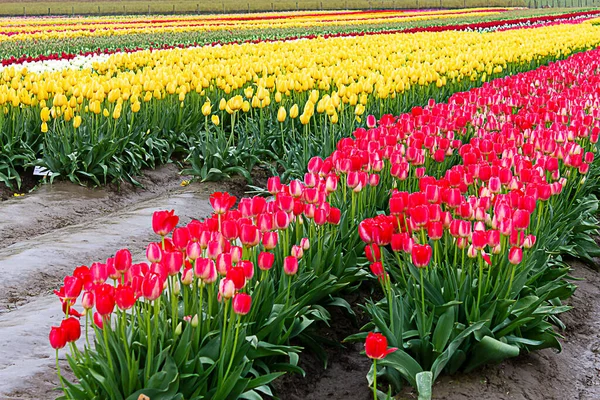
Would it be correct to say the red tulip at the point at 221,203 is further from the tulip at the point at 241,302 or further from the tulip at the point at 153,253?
the tulip at the point at 241,302

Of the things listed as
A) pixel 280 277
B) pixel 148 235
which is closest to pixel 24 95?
pixel 148 235

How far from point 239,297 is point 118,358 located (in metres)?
0.55

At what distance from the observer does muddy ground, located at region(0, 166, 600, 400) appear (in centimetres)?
353

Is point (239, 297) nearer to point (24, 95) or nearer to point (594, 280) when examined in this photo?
point (594, 280)

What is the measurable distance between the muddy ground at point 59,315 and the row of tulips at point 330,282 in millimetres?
157

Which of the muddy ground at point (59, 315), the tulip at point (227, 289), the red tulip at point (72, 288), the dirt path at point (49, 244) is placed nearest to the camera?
the red tulip at point (72, 288)

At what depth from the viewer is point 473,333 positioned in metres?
3.47

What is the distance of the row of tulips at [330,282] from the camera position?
9.20 feet

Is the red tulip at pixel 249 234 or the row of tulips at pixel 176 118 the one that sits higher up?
the red tulip at pixel 249 234

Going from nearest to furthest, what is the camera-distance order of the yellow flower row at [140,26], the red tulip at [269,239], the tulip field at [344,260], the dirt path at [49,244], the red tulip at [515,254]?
the tulip field at [344,260] < the red tulip at [269,239] < the red tulip at [515,254] < the dirt path at [49,244] < the yellow flower row at [140,26]

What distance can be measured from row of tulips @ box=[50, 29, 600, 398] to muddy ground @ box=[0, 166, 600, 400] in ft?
0.52

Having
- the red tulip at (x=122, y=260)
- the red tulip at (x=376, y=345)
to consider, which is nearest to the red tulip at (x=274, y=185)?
the red tulip at (x=122, y=260)

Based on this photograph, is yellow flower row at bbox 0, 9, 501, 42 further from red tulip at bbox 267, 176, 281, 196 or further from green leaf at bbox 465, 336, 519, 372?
green leaf at bbox 465, 336, 519, 372

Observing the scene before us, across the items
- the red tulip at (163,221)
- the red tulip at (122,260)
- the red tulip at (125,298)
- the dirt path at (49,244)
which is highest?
the red tulip at (163,221)
